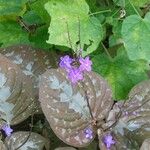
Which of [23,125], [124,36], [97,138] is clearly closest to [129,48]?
[124,36]

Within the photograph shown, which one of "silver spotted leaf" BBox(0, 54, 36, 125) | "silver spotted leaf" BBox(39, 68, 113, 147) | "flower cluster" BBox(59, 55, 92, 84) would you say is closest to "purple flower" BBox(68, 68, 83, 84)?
"flower cluster" BBox(59, 55, 92, 84)

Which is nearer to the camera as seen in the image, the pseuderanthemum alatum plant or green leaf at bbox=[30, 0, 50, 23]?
the pseuderanthemum alatum plant

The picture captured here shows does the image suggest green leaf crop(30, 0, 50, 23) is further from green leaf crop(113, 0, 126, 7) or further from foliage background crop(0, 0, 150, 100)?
green leaf crop(113, 0, 126, 7)

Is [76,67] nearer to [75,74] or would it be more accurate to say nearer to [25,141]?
[75,74]

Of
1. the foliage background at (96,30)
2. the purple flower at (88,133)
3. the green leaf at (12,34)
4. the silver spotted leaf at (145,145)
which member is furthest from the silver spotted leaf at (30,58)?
the silver spotted leaf at (145,145)

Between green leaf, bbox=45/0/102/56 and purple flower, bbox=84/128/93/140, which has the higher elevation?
green leaf, bbox=45/0/102/56

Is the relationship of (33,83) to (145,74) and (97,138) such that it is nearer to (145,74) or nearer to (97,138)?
(97,138)

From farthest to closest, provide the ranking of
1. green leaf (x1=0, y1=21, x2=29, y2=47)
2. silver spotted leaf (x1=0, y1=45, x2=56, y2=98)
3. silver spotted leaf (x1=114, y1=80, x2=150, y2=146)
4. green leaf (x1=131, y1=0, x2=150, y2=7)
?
1. green leaf (x1=0, y1=21, x2=29, y2=47)
2. green leaf (x1=131, y1=0, x2=150, y2=7)
3. silver spotted leaf (x1=0, y1=45, x2=56, y2=98)
4. silver spotted leaf (x1=114, y1=80, x2=150, y2=146)
